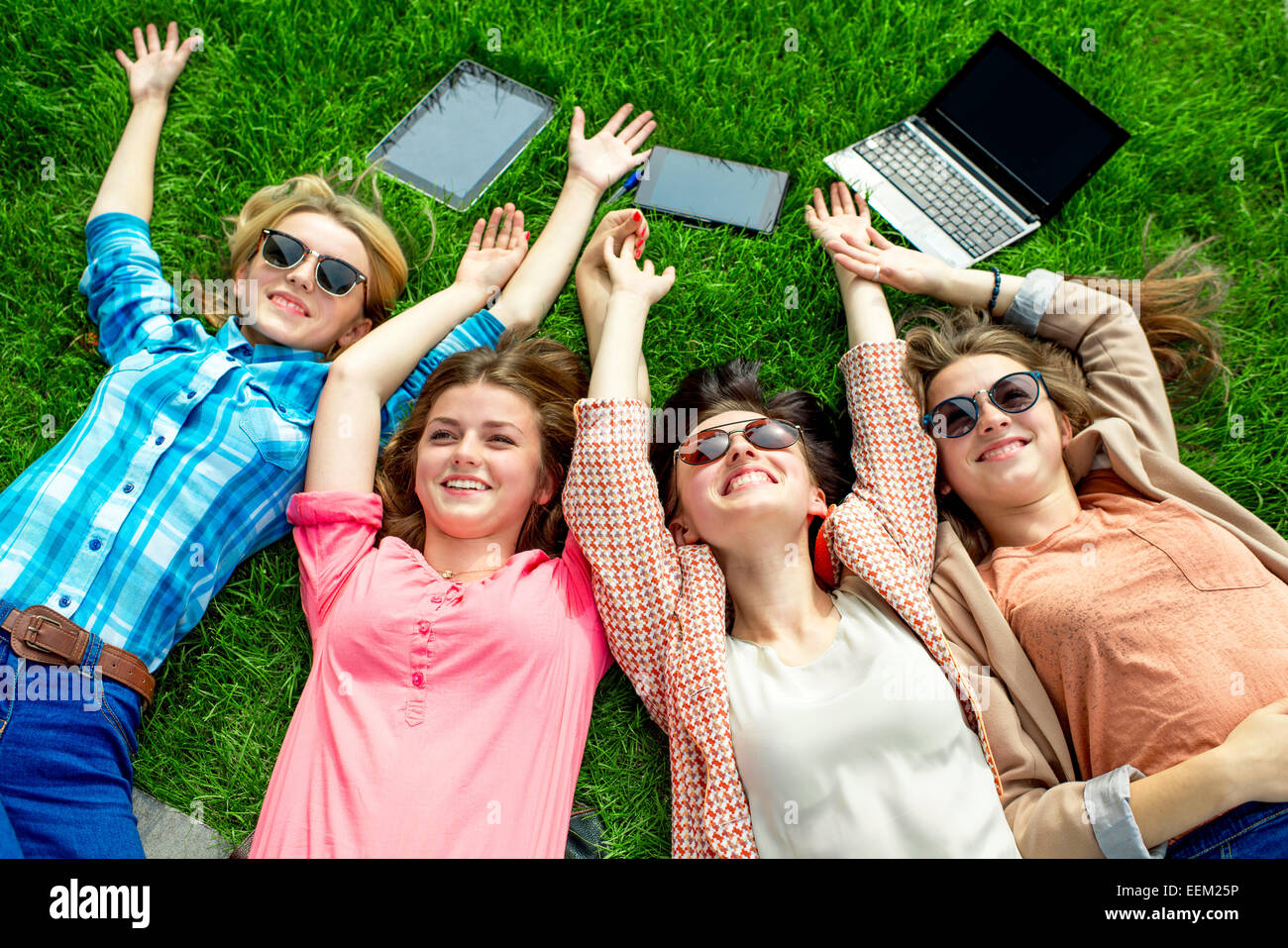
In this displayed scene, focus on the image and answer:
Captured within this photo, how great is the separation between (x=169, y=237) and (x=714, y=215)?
2.58 m

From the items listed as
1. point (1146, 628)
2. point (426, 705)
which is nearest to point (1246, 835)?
point (1146, 628)

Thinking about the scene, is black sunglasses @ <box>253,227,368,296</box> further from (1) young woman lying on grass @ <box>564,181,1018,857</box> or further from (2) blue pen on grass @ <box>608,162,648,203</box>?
(2) blue pen on grass @ <box>608,162,648,203</box>

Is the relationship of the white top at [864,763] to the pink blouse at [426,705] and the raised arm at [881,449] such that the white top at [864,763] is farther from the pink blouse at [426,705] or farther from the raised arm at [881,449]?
the pink blouse at [426,705]

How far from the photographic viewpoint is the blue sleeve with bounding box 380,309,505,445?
357 centimetres

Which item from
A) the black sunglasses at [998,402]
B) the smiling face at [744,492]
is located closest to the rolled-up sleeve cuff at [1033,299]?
the black sunglasses at [998,402]

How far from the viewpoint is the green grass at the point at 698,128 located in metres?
3.85

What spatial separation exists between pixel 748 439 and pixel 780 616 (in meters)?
0.67

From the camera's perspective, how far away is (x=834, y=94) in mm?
4176

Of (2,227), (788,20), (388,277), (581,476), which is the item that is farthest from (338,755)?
(788,20)

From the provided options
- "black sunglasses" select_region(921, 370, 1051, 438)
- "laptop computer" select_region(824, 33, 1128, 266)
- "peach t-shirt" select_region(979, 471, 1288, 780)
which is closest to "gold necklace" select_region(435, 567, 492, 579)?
"black sunglasses" select_region(921, 370, 1051, 438)

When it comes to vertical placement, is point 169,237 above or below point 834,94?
below

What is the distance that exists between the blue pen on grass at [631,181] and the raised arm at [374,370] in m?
0.52
